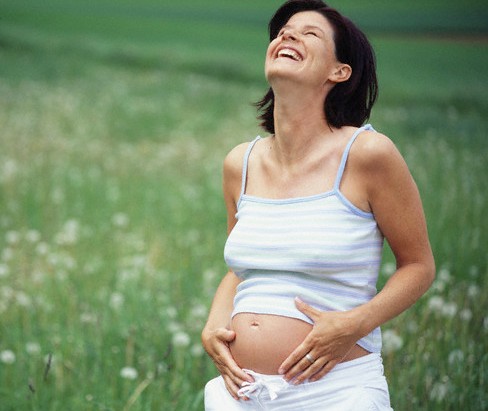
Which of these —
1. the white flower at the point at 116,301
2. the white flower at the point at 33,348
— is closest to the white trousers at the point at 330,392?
the white flower at the point at 33,348

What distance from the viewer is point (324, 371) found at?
5.98ft

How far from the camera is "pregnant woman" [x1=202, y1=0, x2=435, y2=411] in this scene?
1827 mm

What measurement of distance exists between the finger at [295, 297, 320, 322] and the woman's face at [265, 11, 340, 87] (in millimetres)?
525

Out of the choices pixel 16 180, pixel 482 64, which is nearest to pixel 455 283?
pixel 16 180

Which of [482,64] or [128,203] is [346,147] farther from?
[482,64]

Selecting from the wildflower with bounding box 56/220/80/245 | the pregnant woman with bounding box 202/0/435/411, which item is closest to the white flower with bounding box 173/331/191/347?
the pregnant woman with bounding box 202/0/435/411

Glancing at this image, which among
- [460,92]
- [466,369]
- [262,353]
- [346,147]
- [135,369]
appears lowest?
[135,369]

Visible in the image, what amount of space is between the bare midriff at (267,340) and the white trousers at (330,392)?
0.10 ft

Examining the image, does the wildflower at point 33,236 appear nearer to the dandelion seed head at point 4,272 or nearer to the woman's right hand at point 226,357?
the dandelion seed head at point 4,272

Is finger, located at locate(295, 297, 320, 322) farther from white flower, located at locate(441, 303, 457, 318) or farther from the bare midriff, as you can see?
white flower, located at locate(441, 303, 457, 318)

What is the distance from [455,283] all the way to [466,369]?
1320 millimetres

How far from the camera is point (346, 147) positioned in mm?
1876

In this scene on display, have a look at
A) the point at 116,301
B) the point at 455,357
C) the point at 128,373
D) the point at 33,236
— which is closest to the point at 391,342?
the point at 455,357

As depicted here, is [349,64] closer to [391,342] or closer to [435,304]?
[391,342]
